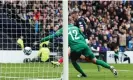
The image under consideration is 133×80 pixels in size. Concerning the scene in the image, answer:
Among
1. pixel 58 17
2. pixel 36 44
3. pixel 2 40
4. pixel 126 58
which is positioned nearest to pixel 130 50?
pixel 126 58

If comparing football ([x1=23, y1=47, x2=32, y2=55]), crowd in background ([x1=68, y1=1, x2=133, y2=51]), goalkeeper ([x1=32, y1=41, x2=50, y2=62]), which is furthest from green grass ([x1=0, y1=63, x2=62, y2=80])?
crowd in background ([x1=68, y1=1, x2=133, y2=51])

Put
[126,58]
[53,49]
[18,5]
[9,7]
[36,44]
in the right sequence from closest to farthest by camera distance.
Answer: [9,7]
[18,5]
[53,49]
[36,44]
[126,58]

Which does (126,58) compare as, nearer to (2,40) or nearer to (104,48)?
(104,48)

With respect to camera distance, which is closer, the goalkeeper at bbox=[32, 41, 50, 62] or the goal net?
the goal net

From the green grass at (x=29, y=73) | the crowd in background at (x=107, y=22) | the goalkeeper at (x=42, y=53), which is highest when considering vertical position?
the crowd in background at (x=107, y=22)

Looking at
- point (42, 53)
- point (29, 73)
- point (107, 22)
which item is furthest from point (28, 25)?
point (107, 22)

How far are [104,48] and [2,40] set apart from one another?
8.73 metres

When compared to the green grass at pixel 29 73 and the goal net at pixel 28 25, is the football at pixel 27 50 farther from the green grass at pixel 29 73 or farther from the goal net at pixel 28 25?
the green grass at pixel 29 73

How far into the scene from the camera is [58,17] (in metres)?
16.1

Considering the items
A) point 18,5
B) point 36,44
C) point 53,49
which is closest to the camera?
point 18,5

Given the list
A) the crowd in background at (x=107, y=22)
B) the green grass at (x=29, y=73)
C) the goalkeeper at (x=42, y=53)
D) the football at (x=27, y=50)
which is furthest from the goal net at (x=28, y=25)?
the crowd in background at (x=107, y=22)

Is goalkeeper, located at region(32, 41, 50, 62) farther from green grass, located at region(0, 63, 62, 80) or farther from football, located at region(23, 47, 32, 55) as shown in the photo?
green grass, located at region(0, 63, 62, 80)

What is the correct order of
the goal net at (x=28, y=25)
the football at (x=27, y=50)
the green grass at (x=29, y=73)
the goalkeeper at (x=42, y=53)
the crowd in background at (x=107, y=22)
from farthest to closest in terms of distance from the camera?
the crowd in background at (x=107, y=22) < the football at (x=27, y=50) < the goalkeeper at (x=42, y=53) < the goal net at (x=28, y=25) < the green grass at (x=29, y=73)

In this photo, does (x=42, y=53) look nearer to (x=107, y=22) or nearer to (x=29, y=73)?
(x=29, y=73)
